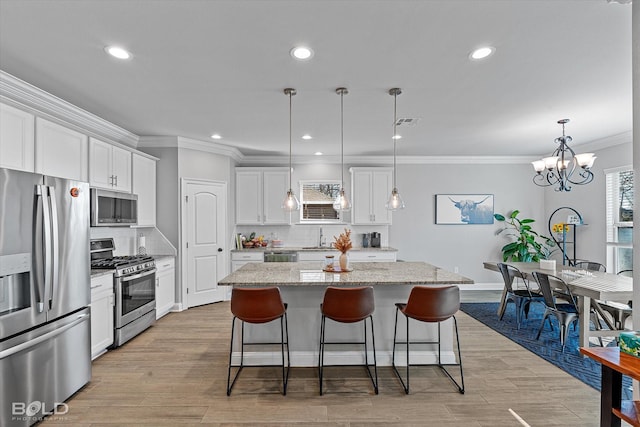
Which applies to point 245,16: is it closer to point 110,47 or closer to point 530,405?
point 110,47

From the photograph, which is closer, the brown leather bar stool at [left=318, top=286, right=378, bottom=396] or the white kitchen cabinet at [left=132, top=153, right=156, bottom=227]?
the brown leather bar stool at [left=318, top=286, right=378, bottom=396]

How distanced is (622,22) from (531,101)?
142cm

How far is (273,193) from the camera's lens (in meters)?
6.09

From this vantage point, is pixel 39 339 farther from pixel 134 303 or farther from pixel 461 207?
pixel 461 207

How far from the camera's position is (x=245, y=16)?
78.0 inches

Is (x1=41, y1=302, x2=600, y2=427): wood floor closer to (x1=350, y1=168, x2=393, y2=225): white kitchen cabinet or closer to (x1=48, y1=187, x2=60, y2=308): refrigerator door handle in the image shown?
(x1=48, y1=187, x2=60, y2=308): refrigerator door handle

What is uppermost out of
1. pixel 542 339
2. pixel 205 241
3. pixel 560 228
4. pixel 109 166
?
pixel 109 166

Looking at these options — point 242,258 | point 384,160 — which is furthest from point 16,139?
point 384,160

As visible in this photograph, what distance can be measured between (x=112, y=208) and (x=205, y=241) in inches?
63.3

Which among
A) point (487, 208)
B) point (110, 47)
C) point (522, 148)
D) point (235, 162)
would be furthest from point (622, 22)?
point (235, 162)

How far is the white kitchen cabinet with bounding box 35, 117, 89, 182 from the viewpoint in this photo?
9.36 feet

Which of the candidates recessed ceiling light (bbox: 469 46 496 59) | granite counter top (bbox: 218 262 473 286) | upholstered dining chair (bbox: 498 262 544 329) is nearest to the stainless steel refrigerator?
granite counter top (bbox: 218 262 473 286)

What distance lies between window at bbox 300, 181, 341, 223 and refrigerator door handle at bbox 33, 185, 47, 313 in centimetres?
437

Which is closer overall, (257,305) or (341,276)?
(257,305)
